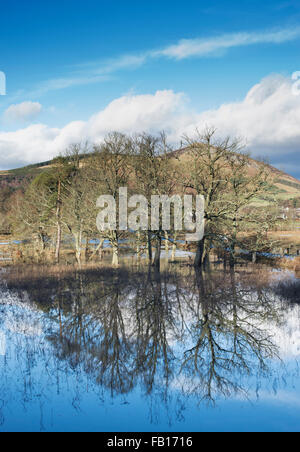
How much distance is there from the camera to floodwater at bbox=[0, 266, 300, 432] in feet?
26.7

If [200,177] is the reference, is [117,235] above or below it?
below

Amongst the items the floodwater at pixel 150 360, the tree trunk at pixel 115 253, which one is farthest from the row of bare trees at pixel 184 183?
the floodwater at pixel 150 360

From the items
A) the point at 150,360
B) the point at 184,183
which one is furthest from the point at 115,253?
the point at 150,360

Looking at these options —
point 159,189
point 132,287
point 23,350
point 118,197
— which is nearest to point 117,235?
point 118,197

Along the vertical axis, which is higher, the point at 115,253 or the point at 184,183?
the point at 184,183

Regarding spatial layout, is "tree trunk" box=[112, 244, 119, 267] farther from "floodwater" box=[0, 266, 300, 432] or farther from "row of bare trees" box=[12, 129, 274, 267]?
"floodwater" box=[0, 266, 300, 432]

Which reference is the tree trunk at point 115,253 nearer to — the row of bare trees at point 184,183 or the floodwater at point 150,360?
the row of bare trees at point 184,183

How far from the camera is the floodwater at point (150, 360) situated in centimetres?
815

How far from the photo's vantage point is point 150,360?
36.6 ft

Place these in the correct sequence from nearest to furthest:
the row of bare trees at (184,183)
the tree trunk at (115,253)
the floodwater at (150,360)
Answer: the floodwater at (150,360), the row of bare trees at (184,183), the tree trunk at (115,253)

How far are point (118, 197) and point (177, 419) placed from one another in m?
27.2

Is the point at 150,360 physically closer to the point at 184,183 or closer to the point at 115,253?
the point at 184,183
